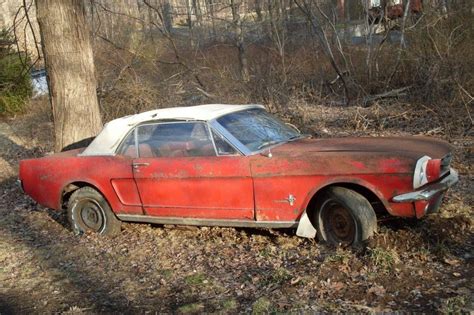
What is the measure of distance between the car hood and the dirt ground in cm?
74

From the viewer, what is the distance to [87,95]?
8492mm

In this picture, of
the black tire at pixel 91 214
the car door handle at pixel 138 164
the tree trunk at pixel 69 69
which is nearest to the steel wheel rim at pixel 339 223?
the car door handle at pixel 138 164

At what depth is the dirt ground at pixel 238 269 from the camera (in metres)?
4.02

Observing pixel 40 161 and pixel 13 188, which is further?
pixel 13 188

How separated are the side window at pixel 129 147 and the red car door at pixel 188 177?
96 mm

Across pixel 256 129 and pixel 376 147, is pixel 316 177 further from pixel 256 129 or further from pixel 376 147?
pixel 256 129

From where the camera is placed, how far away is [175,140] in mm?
5785

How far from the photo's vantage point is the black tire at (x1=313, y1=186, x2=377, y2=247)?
4.73 m

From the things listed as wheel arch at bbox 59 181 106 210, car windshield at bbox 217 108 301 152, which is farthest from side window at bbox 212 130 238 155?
wheel arch at bbox 59 181 106 210

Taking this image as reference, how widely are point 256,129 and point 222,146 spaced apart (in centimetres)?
51

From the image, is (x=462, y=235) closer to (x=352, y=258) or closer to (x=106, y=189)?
(x=352, y=258)

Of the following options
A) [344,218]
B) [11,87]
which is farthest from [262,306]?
[11,87]

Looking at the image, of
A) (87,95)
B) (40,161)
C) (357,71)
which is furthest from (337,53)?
(40,161)

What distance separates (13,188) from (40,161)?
3.21 m
